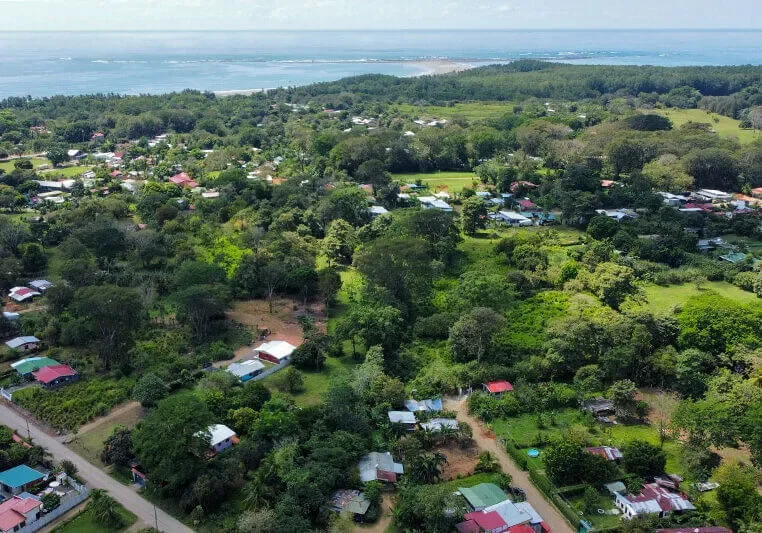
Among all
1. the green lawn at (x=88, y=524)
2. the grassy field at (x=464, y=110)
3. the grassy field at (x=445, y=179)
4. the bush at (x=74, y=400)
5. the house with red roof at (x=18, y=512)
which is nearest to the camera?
the house with red roof at (x=18, y=512)

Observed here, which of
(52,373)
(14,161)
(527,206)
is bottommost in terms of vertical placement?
(52,373)

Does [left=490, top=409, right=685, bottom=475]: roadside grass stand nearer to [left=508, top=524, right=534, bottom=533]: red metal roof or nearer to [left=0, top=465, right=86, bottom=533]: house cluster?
[left=508, top=524, right=534, bottom=533]: red metal roof

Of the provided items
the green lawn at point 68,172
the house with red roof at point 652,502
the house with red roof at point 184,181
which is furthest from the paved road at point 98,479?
the green lawn at point 68,172

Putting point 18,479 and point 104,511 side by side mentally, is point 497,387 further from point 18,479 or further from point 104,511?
point 18,479

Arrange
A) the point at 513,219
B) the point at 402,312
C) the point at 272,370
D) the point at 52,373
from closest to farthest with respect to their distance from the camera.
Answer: the point at 52,373 → the point at 272,370 → the point at 402,312 → the point at 513,219

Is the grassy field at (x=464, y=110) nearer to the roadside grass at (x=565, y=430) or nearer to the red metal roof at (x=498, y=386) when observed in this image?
the red metal roof at (x=498, y=386)

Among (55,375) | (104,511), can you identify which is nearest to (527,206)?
(55,375)

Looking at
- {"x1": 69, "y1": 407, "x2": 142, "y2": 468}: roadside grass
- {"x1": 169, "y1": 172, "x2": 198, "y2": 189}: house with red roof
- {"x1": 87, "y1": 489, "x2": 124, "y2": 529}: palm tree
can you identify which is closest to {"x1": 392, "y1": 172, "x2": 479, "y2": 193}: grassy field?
{"x1": 169, "y1": 172, "x2": 198, "y2": 189}: house with red roof
